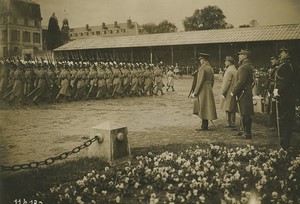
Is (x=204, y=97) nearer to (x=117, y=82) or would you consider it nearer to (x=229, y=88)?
(x=229, y=88)

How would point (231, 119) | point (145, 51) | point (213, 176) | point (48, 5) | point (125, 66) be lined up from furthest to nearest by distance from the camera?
point (145, 51) → point (125, 66) → point (231, 119) → point (48, 5) → point (213, 176)

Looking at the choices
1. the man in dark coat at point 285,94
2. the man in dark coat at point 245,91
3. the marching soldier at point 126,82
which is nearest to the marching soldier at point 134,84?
the marching soldier at point 126,82

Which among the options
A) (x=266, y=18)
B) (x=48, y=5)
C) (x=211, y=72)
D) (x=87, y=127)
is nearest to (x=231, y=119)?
(x=211, y=72)

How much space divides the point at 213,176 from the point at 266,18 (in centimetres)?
172

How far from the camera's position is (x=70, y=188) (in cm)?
329

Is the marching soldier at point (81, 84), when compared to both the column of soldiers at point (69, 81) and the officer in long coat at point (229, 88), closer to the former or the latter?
the column of soldiers at point (69, 81)

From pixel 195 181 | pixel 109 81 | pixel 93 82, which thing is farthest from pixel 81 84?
pixel 195 181

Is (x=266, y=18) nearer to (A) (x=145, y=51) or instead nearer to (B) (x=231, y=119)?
(B) (x=231, y=119)

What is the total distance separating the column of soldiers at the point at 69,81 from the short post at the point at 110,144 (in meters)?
4.22

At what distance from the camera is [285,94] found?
416 centimetres

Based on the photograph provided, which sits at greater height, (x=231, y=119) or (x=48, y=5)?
(x=48, y=5)

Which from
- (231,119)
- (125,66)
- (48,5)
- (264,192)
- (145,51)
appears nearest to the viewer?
(264,192)

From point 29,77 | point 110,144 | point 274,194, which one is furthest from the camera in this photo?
point 29,77

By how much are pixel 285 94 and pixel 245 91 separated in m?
1.05
